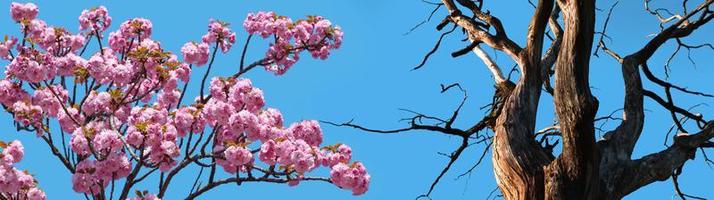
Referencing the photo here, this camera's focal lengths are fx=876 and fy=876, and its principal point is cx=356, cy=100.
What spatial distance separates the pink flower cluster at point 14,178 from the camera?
897 centimetres

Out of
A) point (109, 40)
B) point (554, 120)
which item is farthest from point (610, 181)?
point (109, 40)

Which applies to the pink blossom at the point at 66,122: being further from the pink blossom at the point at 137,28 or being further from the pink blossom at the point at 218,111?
the pink blossom at the point at 218,111

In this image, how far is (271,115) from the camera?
9.25 meters

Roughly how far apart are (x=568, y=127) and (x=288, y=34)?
21.2 feet

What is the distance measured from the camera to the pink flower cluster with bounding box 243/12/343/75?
444 inches

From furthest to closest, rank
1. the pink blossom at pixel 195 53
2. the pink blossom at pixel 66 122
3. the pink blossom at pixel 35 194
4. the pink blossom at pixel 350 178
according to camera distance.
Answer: the pink blossom at pixel 195 53
the pink blossom at pixel 66 122
the pink blossom at pixel 35 194
the pink blossom at pixel 350 178

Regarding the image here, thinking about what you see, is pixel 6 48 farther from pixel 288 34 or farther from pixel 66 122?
pixel 288 34

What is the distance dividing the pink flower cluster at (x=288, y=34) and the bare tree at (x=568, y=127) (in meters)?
4.55

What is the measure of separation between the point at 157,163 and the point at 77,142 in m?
0.90

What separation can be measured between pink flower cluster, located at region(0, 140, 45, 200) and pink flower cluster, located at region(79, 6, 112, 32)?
2601 millimetres

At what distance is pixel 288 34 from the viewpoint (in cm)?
1134

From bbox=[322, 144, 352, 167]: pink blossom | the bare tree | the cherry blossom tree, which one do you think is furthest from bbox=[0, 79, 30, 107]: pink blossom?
the bare tree

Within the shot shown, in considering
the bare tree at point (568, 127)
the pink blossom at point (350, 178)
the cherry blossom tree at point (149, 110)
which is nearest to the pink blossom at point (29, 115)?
the cherry blossom tree at point (149, 110)

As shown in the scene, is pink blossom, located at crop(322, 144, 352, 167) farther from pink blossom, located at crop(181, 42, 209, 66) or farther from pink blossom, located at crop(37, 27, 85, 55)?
pink blossom, located at crop(37, 27, 85, 55)
